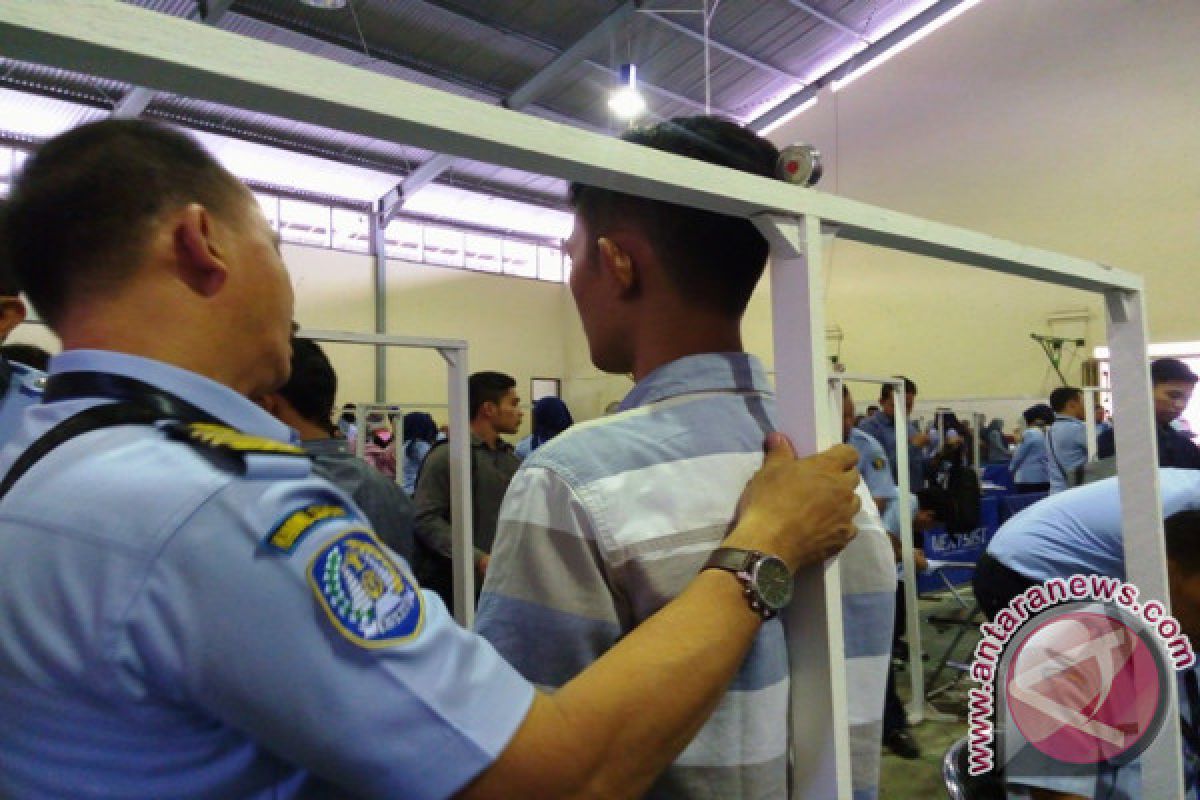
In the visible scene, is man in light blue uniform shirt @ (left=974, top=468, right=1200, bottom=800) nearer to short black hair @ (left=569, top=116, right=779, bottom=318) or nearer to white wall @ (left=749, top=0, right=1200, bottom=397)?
short black hair @ (left=569, top=116, right=779, bottom=318)

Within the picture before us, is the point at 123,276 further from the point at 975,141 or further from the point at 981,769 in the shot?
the point at 975,141

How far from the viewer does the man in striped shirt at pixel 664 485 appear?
0.67m

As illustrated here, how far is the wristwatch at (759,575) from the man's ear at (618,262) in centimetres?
32

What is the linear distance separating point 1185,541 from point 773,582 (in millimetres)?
1368

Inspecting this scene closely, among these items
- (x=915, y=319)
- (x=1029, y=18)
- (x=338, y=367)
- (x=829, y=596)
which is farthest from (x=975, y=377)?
(x=829, y=596)

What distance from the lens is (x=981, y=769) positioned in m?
1.34

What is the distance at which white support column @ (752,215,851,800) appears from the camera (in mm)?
733

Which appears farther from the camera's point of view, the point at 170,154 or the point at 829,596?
the point at 829,596

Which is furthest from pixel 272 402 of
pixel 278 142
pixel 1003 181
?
pixel 1003 181

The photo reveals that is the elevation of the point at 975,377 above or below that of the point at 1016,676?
above

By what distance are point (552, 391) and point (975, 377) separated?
639cm

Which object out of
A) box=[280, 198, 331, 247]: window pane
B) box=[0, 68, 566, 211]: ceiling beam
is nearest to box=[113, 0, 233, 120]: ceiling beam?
box=[0, 68, 566, 211]: ceiling beam

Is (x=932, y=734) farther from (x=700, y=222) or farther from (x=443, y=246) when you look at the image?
(x=443, y=246)

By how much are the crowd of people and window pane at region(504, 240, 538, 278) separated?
37.2 ft
